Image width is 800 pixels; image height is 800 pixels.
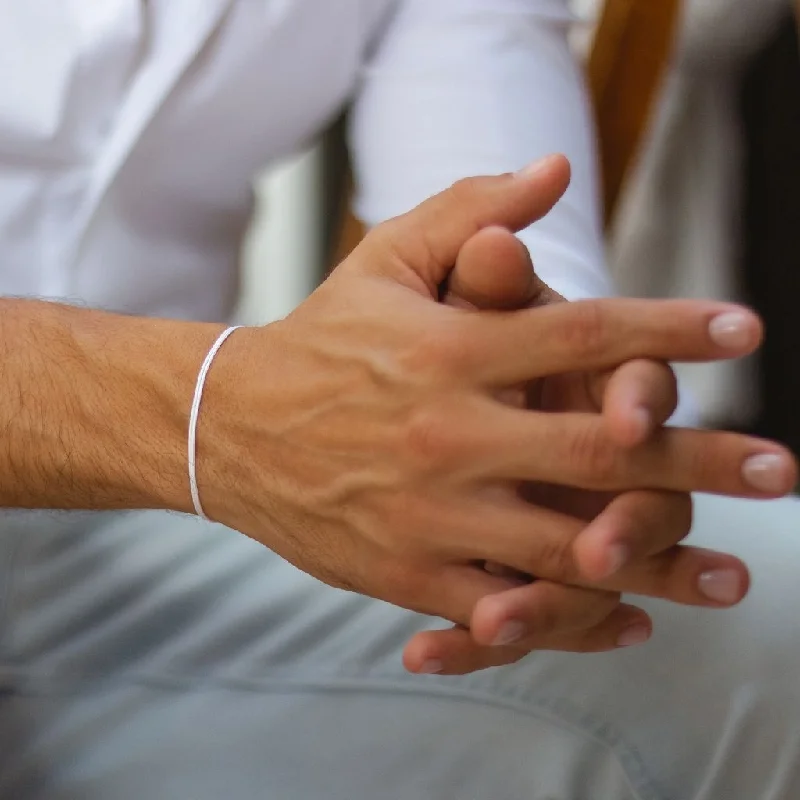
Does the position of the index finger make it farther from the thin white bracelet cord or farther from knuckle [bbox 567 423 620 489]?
the thin white bracelet cord

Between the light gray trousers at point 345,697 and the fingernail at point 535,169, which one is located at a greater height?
the fingernail at point 535,169

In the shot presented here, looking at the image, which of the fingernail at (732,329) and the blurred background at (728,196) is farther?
the blurred background at (728,196)

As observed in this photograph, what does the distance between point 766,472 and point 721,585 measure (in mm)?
69

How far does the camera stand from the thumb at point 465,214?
487 mm

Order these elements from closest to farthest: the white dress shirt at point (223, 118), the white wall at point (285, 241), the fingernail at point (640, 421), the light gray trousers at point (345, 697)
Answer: the fingernail at point (640, 421) < the light gray trousers at point (345, 697) < the white dress shirt at point (223, 118) < the white wall at point (285, 241)

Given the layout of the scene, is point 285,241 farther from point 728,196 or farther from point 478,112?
point 478,112

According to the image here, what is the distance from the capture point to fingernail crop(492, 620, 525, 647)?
0.47 meters

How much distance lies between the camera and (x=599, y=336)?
0.45m

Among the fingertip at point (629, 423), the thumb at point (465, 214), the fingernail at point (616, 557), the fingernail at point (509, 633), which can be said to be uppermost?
the thumb at point (465, 214)

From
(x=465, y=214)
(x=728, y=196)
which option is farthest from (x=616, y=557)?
(x=728, y=196)

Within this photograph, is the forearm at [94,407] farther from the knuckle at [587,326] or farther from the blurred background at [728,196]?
the blurred background at [728,196]

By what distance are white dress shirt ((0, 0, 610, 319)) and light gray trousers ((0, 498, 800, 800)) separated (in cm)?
23

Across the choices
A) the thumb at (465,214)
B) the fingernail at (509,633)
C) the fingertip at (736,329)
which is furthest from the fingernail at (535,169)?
the fingernail at (509,633)

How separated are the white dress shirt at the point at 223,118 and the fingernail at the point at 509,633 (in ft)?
0.99
